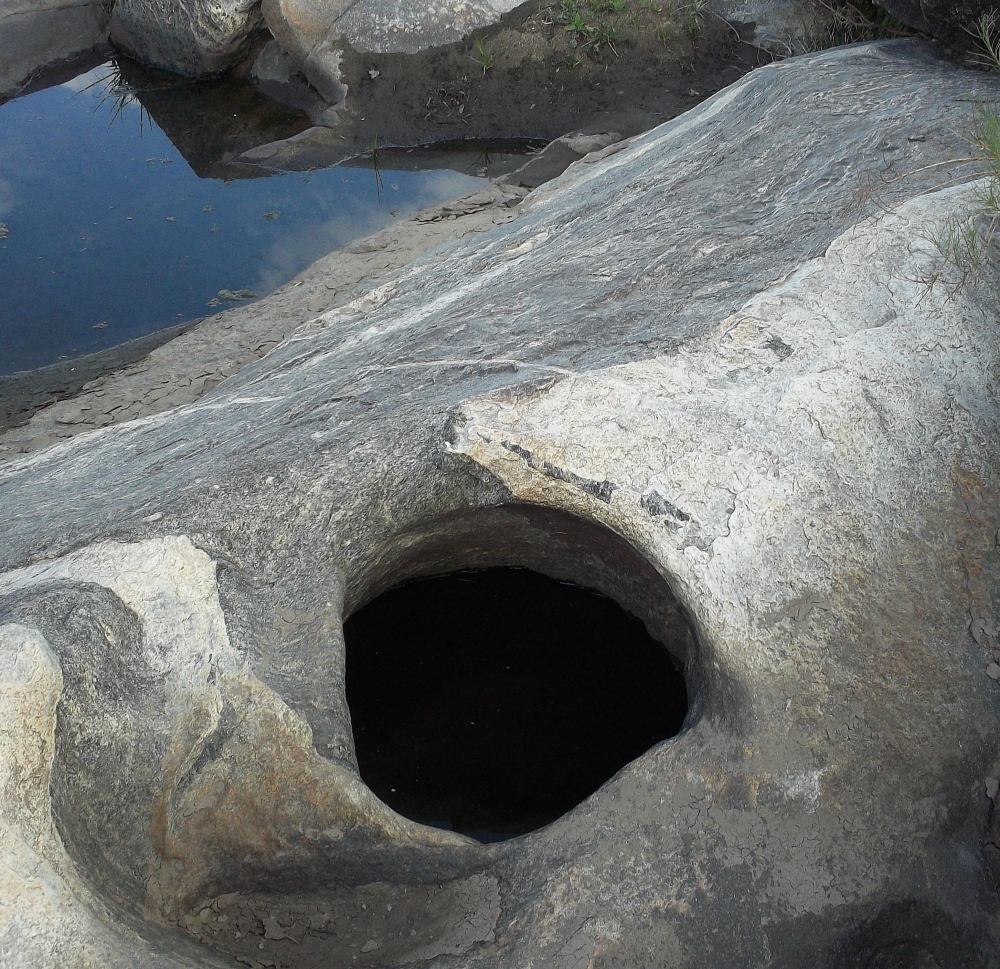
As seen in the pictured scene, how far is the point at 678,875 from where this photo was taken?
2057 millimetres

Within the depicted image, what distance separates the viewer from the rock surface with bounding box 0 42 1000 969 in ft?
6.58

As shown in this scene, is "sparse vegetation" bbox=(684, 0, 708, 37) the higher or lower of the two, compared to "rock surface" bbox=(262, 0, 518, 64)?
lower

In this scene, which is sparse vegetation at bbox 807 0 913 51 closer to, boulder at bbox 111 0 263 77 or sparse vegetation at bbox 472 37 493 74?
sparse vegetation at bbox 472 37 493 74

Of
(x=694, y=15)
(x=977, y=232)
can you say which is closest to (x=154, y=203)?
(x=694, y=15)

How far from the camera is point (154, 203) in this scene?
20.7 ft

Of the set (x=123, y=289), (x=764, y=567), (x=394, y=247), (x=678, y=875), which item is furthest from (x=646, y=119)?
(x=678, y=875)

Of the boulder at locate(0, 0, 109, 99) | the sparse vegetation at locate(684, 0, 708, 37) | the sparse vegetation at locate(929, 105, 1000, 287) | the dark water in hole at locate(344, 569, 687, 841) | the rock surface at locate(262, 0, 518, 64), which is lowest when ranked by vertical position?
the dark water in hole at locate(344, 569, 687, 841)

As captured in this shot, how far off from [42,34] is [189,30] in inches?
54.1

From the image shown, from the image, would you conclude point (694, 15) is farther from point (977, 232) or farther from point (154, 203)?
point (977, 232)

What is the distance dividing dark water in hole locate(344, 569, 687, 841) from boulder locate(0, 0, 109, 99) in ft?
20.7

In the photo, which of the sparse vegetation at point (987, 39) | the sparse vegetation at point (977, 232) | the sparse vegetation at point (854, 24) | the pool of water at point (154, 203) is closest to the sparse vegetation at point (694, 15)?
the sparse vegetation at point (854, 24)

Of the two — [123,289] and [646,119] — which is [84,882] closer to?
[123,289]

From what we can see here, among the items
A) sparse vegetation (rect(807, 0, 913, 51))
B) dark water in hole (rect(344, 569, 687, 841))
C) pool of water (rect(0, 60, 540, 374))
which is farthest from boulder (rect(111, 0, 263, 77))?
dark water in hole (rect(344, 569, 687, 841))

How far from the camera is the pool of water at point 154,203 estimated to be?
18.0ft
